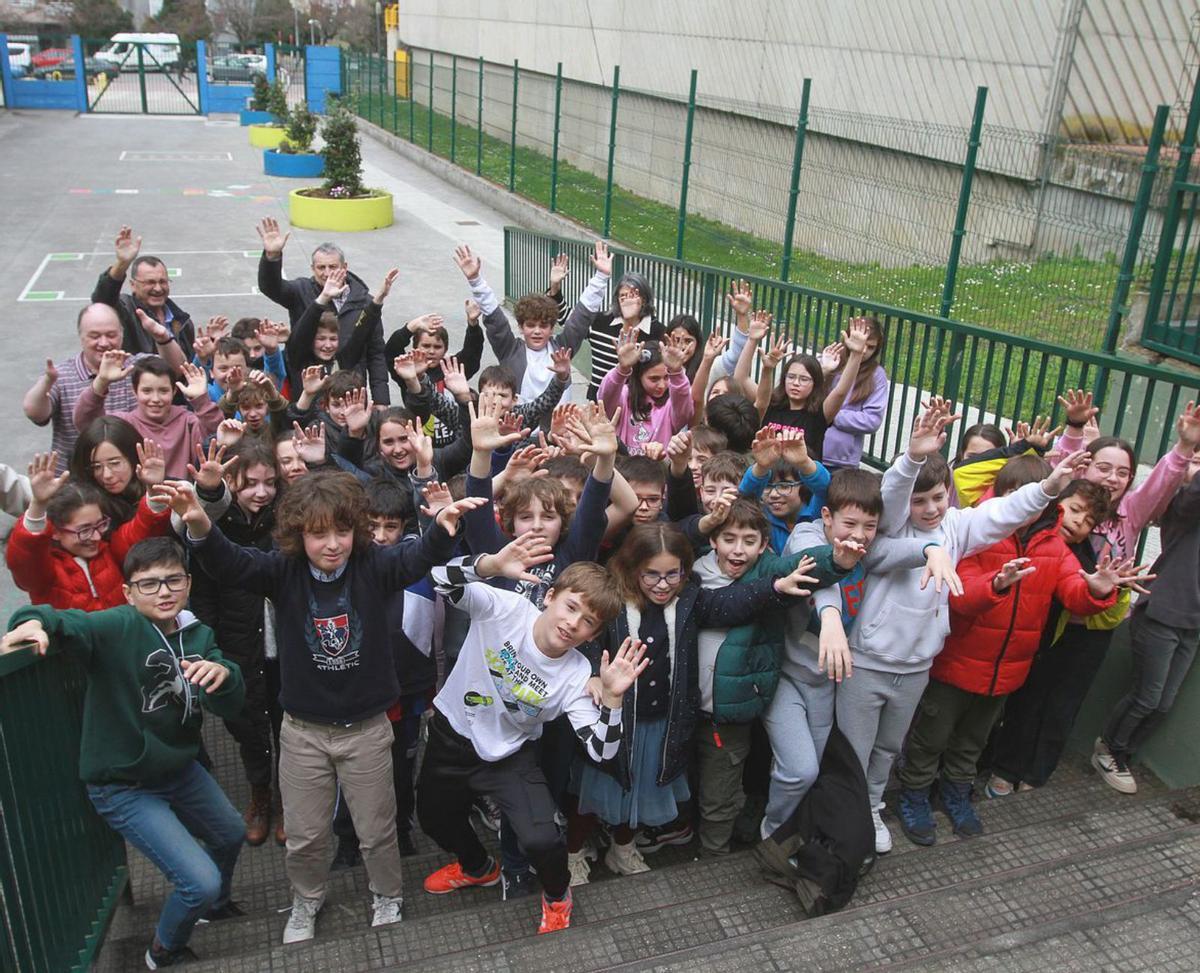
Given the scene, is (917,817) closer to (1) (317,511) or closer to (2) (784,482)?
(2) (784,482)

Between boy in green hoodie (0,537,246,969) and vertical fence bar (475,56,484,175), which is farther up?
vertical fence bar (475,56,484,175)

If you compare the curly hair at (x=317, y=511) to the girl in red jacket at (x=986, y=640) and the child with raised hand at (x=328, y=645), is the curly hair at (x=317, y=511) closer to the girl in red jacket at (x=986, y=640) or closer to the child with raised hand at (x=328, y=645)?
the child with raised hand at (x=328, y=645)

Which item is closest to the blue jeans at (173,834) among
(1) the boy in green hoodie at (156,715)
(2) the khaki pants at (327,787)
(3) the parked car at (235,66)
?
(1) the boy in green hoodie at (156,715)

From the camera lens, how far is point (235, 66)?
4106cm

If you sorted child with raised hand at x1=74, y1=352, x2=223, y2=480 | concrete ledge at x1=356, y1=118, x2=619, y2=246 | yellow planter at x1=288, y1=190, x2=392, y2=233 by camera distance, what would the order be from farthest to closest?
yellow planter at x1=288, y1=190, x2=392, y2=233 < concrete ledge at x1=356, y1=118, x2=619, y2=246 < child with raised hand at x1=74, y1=352, x2=223, y2=480

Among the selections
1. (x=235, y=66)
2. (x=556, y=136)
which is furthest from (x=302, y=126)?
(x=235, y=66)

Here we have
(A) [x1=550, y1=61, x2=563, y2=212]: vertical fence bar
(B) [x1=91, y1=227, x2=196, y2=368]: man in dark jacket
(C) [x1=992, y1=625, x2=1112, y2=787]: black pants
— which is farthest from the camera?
(A) [x1=550, y1=61, x2=563, y2=212]: vertical fence bar

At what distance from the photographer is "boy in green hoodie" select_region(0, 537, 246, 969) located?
3156mm

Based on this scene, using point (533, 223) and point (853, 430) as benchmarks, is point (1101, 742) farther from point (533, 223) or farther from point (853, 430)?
point (533, 223)

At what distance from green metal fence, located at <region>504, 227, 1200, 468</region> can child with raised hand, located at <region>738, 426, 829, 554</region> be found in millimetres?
1676

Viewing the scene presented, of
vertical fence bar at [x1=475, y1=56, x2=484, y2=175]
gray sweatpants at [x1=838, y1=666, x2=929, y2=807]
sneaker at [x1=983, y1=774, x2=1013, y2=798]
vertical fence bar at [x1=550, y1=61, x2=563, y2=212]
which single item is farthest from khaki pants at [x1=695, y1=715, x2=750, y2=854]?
vertical fence bar at [x1=475, y1=56, x2=484, y2=175]

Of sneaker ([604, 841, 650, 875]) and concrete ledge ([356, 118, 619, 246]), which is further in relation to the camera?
concrete ledge ([356, 118, 619, 246])

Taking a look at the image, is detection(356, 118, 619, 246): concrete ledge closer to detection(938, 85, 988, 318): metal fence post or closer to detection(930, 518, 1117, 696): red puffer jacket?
detection(938, 85, 988, 318): metal fence post

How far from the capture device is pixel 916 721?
13.7ft
